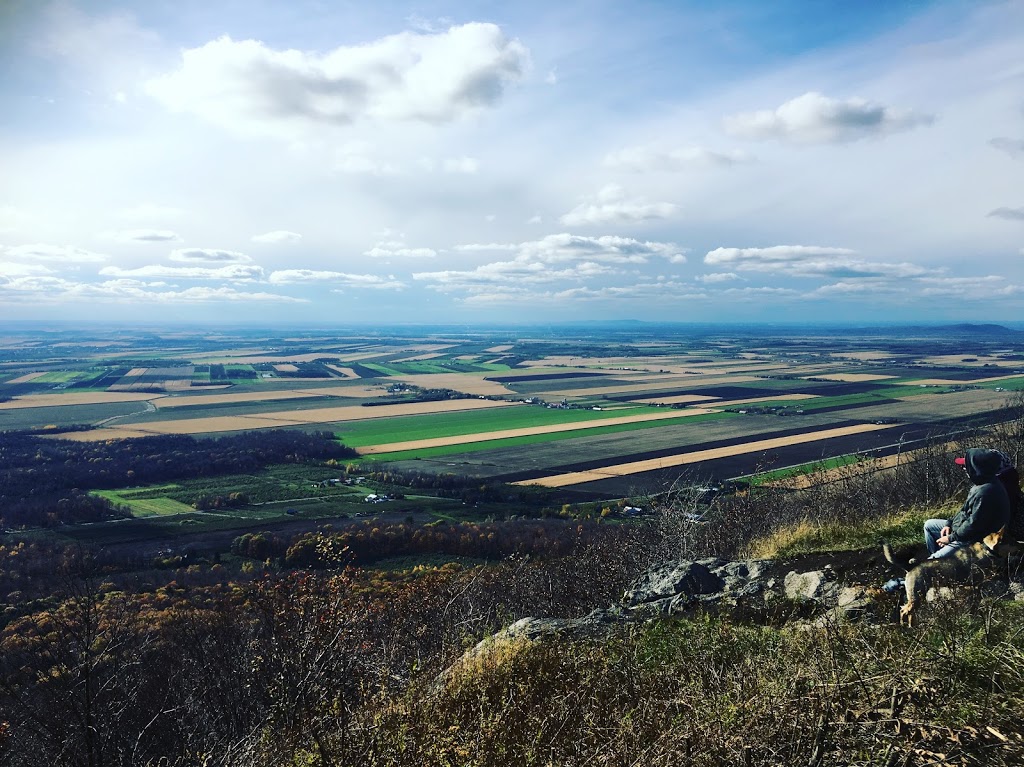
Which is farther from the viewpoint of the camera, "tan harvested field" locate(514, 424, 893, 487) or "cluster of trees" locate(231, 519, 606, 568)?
"tan harvested field" locate(514, 424, 893, 487)

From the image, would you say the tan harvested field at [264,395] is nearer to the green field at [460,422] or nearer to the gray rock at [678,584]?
the green field at [460,422]

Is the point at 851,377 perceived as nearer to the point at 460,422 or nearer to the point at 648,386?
the point at 648,386

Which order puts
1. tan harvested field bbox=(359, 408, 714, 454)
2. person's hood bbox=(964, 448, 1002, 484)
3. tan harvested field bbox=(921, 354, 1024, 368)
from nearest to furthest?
person's hood bbox=(964, 448, 1002, 484) < tan harvested field bbox=(359, 408, 714, 454) < tan harvested field bbox=(921, 354, 1024, 368)

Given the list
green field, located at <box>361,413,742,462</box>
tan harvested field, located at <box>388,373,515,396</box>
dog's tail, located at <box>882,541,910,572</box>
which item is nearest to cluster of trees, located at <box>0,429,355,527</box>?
green field, located at <box>361,413,742,462</box>

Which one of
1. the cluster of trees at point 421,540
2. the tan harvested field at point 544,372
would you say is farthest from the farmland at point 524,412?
the cluster of trees at point 421,540

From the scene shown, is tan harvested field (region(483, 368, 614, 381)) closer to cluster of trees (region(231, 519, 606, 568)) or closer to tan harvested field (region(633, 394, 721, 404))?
tan harvested field (region(633, 394, 721, 404))

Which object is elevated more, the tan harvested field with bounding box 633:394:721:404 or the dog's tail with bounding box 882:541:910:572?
the dog's tail with bounding box 882:541:910:572

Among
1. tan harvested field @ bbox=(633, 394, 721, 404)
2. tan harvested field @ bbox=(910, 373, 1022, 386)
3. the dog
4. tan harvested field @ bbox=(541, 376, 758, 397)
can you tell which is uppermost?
the dog
